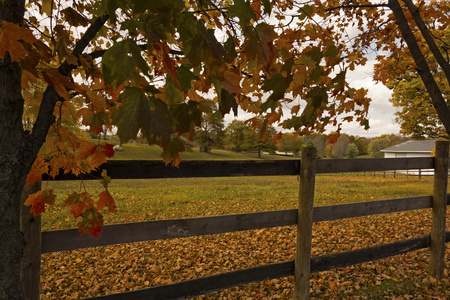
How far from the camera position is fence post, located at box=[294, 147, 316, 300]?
2.73m

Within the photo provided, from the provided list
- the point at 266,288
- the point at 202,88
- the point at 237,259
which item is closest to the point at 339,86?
the point at 202,88

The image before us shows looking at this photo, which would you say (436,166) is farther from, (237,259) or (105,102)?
(105,102)

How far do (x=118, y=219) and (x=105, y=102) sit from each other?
6.90 meters

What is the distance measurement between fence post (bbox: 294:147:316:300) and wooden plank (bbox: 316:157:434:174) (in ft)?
0.77

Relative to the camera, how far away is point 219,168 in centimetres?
253

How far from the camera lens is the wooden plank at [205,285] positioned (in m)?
2.25

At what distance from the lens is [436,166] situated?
3.66m

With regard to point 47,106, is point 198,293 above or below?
below

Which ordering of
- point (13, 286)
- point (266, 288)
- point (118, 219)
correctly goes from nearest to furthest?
point (13, 286)
point (266, 288)
point (118, 219)

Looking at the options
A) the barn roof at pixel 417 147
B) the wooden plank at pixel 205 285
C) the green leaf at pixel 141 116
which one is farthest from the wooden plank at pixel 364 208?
the barn roof at pixel 417 147

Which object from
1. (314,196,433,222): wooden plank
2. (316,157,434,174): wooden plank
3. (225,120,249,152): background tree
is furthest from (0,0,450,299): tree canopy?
(225,120,249,152): background tree

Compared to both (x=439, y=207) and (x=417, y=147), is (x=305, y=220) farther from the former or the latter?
(x=417, y=147)

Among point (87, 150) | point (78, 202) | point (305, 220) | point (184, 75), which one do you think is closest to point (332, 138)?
point (305, 220)

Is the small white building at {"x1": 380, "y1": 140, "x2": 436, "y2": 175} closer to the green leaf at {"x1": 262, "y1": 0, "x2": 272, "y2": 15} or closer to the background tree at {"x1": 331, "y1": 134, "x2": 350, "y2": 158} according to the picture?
the background tree at {"x1": 331, "y1": 134, "x2": 350, "y2": 158}
